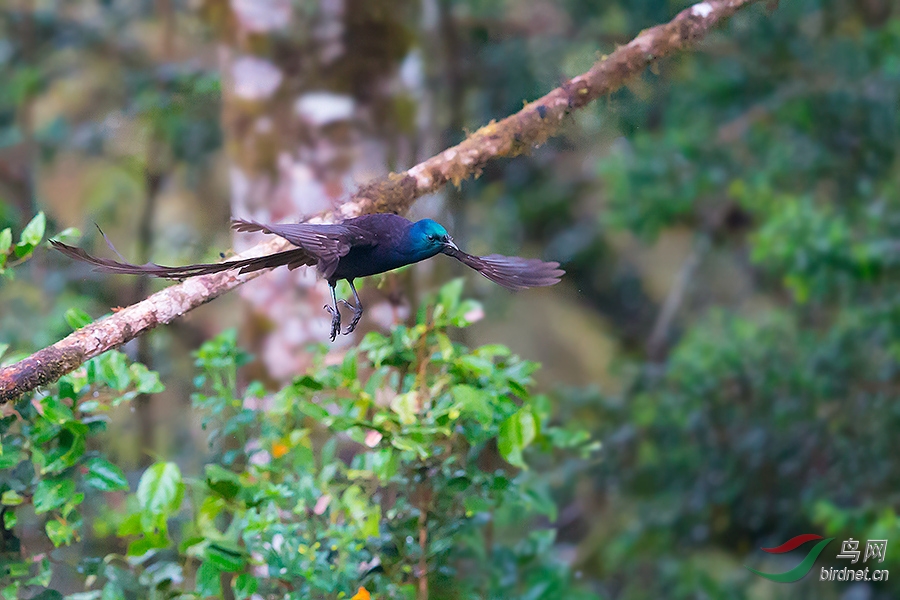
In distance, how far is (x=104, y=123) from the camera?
4.49 metres

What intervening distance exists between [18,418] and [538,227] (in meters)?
3.64

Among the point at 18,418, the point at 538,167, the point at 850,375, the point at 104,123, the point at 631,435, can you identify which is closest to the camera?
the point at 18,418

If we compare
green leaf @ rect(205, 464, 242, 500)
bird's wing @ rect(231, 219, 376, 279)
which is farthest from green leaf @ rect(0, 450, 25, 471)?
bird's wing @ rect(231, 219, 376, 279)

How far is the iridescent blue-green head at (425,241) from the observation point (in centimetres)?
111

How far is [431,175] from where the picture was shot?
1711 millimetres

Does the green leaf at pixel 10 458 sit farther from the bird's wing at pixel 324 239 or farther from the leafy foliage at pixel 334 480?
the bird's wing at pixel 324 239

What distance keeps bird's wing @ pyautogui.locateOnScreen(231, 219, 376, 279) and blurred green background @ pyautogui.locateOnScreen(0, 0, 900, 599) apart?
1674 mm

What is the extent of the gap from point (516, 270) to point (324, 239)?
0.30 meters

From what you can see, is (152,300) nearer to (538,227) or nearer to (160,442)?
(160,442)

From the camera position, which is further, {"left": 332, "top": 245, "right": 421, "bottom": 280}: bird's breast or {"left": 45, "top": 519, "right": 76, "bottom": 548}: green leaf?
{"left": 45, "top": 519, "right": 76, "bottom": 548}: green leaf

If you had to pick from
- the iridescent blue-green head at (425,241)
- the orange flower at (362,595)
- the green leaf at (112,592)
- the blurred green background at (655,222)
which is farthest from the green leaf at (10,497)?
the blurred green background at (655,222)

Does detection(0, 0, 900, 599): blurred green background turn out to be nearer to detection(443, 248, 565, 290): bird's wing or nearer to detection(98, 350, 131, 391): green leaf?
detection(98, 350, 131, 391): green leaf

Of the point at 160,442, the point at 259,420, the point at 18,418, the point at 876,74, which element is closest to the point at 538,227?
the point at 876,74

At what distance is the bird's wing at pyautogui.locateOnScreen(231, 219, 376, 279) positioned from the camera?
1.02 m
